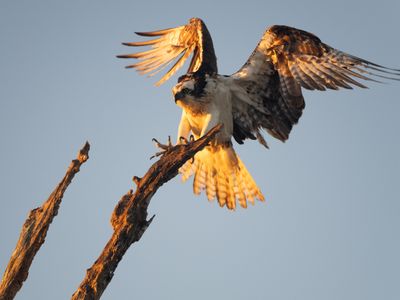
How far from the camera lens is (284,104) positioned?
8922mm

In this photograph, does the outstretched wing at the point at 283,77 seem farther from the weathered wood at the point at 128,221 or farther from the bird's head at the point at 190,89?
the weathered wood at the point at 128,221

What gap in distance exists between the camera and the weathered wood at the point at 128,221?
16.6ft

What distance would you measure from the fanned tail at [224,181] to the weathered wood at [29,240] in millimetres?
3998

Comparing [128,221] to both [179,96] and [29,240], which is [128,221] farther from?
[179,96]

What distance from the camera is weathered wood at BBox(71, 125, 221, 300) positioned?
506 cm

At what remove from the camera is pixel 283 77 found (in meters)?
8.56

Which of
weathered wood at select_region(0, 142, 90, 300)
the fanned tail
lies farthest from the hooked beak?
weathered wood at select_region(0, 142, 90, 300)

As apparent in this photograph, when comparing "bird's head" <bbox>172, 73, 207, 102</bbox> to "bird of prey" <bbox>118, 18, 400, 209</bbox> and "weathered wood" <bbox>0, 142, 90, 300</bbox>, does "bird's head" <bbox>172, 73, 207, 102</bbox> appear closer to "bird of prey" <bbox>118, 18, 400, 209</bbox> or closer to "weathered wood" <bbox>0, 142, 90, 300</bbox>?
"bird of prey" <bbox>118, 18, 400, 209</bbox>

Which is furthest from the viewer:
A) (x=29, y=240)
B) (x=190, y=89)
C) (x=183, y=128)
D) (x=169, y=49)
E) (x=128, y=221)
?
(x=169, y=49)

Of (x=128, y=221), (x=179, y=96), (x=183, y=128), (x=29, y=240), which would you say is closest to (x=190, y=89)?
(x=179, y=96)

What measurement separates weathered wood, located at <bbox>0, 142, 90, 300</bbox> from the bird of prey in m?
3.29

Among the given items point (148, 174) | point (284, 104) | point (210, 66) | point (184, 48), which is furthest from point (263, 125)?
point (148, 174)

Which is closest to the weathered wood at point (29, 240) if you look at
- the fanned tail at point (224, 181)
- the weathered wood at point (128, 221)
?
the weathered wood at point (128, 221)

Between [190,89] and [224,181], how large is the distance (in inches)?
70.2
